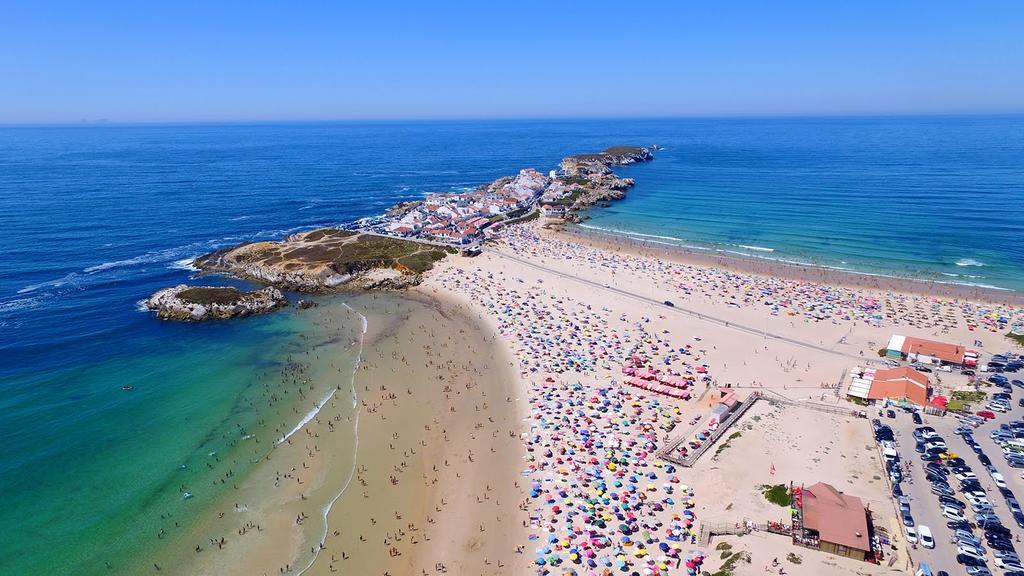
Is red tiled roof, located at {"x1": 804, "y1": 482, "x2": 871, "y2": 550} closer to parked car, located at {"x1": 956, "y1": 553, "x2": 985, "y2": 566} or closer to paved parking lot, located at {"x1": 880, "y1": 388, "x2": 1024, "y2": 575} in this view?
paved parking lot, located at {"x1": 880, "y1": 388, "x2": 1024, "y2": 575}

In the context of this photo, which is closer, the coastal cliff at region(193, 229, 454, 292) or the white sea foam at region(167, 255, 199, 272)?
the coastal cliff at region(193, 229, 454, 292)

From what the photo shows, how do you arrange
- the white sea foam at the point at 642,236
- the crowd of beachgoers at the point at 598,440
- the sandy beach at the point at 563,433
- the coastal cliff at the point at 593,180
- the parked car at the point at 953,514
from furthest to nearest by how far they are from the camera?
the coastal cliff at the point at 593,180, the white sea foam at the point at 642,236, the sandy beach at the point at 563,433, the parked car at the point at 953,514, the crowd of beachgoers at the point at 598,440

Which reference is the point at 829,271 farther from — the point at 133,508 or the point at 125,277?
the point at 125,277

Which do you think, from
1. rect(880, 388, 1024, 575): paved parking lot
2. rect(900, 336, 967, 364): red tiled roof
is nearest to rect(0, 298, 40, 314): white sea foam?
rect(880, 388, 1024, 575): paved parking lot

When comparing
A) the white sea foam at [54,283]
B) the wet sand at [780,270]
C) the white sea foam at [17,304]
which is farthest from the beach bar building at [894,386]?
the white sea foam at [54,283]

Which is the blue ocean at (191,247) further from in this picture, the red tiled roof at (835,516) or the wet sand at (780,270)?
the red tiled roof at (835,516)

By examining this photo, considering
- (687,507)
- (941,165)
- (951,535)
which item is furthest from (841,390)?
(941,165)
